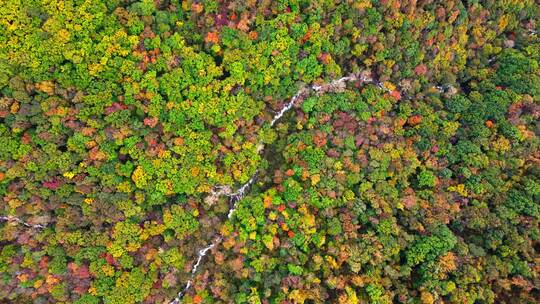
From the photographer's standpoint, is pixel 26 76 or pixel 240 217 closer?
pixel 26 76

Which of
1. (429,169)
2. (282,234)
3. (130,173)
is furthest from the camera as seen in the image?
(429,169)

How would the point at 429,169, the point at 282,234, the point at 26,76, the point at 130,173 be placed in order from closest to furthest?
the point at 26,76 → the point at 130,173 → the point at 282,234 → the point at 429,169

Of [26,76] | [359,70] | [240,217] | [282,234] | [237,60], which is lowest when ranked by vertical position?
[282,234]

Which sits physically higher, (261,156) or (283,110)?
(283,110)

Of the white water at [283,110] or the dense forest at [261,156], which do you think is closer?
the dense forest at [261,156]

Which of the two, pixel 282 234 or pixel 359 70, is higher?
pixel 359 70

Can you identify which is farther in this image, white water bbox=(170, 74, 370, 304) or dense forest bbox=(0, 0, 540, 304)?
white water bbox=(170, 74, 370, 304)

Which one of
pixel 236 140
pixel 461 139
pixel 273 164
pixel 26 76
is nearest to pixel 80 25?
pixel 26 76

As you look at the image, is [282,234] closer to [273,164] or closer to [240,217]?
[240,217]
